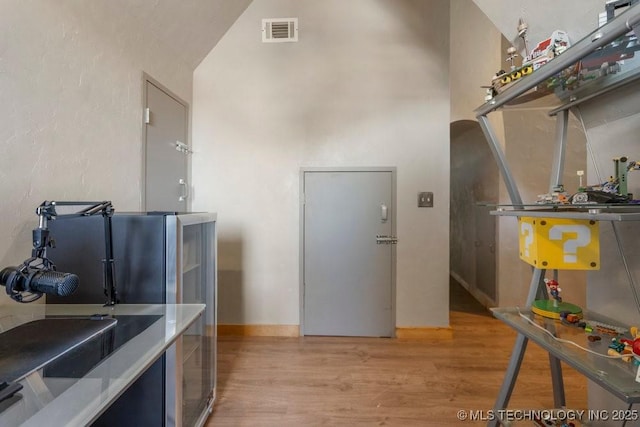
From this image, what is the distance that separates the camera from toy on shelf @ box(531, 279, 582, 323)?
1.15 meters

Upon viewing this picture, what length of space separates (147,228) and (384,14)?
9.38 feet

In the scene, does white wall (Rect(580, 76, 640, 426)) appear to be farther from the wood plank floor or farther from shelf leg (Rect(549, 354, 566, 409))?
the wood plank floor

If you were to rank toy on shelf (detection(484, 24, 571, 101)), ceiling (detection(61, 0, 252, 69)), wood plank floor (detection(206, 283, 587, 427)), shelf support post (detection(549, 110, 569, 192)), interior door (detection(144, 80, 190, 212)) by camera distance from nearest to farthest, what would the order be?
toy on shelf (detection(484, 24, 571, 101))
shelf support post (detection(549, 110, 569, 192))
ceiling (detection(61, 0, 252, 69))
wood plank floor (detection(206, 283, 587, 427))
interior door (detection(144, 80, 190, 212))

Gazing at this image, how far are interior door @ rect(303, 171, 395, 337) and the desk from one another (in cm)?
176

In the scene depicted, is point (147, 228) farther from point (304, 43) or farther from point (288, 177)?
point (304, 43)

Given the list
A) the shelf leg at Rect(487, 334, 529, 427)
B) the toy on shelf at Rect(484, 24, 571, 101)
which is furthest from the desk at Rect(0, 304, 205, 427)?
the toy on shelf at Rect(484, 24, 571, 101)

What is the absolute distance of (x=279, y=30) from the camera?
2.73 m

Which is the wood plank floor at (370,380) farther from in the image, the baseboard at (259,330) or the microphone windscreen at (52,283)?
the microphone windscreen at (52,283)

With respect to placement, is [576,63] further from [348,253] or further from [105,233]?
[348,253]

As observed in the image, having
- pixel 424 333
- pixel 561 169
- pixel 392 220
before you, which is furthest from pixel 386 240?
pixel 561 169

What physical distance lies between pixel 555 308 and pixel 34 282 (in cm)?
194

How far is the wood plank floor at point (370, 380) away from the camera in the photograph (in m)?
1.71

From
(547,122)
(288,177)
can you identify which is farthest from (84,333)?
(547,122)

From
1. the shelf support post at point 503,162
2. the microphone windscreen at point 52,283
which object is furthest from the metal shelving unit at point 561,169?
the microphone windscreen at point 52,283
